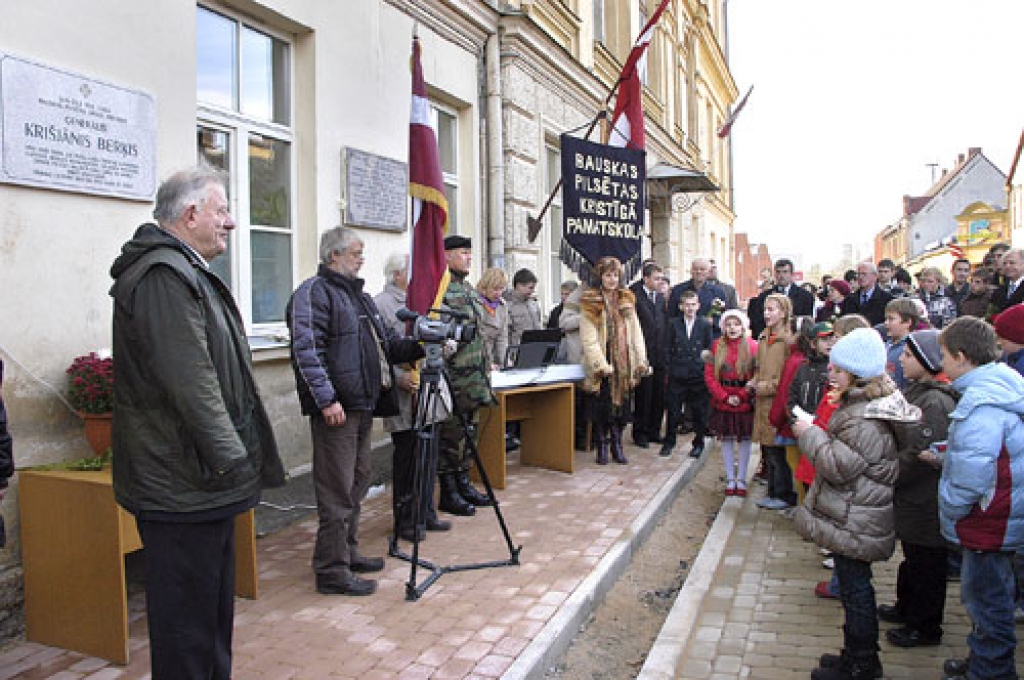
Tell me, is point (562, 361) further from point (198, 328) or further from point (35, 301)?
point (198, 328)

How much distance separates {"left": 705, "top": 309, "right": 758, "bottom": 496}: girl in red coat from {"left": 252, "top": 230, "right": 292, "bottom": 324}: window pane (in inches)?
137

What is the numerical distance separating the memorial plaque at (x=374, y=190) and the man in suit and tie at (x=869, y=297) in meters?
5.13

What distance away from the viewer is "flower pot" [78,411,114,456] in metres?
3.94

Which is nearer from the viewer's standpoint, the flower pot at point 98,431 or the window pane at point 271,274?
the flower pot at point 98,431

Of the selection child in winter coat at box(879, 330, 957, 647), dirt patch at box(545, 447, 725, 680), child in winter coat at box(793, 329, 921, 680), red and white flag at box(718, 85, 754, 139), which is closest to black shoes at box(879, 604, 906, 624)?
child in winter coat at box(879, 330, 957, 647)

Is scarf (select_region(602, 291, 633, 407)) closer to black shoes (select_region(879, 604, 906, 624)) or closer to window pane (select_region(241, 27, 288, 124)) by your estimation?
window pane (select_region(241, 27, 288, 124))

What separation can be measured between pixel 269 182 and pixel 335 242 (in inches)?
87.1

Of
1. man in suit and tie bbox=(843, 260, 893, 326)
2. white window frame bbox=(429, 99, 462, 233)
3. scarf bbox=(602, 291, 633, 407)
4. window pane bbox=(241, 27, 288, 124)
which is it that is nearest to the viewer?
window pane bbox=(241, 27, 288, 124)

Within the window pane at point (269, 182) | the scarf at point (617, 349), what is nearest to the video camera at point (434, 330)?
the window pane at point (269, 182)

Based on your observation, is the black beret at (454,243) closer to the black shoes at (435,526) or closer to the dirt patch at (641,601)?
the black shoes at (435,526)

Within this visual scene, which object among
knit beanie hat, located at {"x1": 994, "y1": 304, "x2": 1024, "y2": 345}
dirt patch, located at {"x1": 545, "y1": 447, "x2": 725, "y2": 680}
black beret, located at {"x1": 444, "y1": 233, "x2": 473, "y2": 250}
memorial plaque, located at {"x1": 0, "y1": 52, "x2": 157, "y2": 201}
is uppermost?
memorial plaque, located at {"x1": 0, "y1": 52, "x2": 157, "y2": 201}

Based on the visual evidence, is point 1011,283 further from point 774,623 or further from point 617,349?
point 774,623

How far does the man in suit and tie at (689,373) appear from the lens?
8.03m

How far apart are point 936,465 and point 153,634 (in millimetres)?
3289
